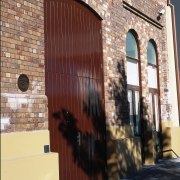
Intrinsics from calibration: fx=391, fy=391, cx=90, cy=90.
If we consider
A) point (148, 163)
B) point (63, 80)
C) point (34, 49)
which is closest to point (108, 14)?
point (63, 80)

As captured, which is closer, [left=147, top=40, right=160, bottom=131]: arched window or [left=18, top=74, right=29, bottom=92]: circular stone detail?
[left=18, top=74, right=29, bottom=92]: circular stone detail

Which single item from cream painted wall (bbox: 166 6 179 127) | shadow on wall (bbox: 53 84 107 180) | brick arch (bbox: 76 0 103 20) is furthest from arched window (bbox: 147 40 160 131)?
brick arch (bbox: 76 0 103 20)

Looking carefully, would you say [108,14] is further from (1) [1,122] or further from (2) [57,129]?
(1) [1,122]

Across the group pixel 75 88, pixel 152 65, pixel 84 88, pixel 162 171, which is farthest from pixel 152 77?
pixel 75 88

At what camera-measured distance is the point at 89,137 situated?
8.71 meters

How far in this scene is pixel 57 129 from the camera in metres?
7.71

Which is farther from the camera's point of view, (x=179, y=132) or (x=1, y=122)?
(x=179, y=132)

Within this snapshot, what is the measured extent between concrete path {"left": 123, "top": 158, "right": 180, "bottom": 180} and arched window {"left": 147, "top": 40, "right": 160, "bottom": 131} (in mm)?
1516

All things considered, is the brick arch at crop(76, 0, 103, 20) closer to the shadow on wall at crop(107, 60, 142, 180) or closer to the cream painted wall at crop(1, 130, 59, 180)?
the shadow on wall at crop(107, 60, 142, 180)

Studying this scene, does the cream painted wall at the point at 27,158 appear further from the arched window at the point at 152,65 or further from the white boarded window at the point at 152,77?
the arched window at the point at 152,65

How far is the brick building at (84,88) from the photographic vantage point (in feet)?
21.2

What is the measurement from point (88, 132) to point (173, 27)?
746cm

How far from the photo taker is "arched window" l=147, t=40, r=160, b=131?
12820mm

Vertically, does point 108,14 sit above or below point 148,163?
above
